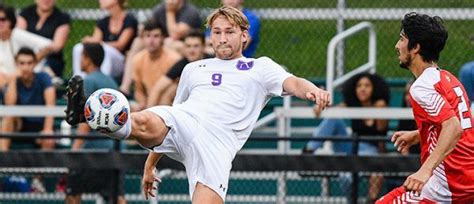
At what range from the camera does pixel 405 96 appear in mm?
12922

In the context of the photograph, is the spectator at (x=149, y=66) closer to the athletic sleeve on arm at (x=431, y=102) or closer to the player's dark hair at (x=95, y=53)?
the player's dark hair at (x=95, y=53)

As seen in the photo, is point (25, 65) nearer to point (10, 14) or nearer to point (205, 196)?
point (10, 14)

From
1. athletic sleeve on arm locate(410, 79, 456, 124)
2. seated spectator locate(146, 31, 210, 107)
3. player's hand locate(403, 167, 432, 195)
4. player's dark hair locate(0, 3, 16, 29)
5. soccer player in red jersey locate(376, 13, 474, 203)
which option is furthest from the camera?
player's dark hair locate(0, 3, 16, 29)

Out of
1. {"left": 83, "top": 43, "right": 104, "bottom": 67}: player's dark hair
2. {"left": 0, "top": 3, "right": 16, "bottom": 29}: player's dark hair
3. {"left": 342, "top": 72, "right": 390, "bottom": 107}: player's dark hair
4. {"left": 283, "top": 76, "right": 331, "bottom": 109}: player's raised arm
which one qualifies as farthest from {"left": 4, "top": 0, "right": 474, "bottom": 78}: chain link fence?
{"left": 283, "top": 76, "right": 331, "bottom": 109}: player's raised arm

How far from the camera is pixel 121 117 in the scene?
8.23m

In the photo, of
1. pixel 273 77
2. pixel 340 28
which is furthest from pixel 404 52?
pixel 340 28

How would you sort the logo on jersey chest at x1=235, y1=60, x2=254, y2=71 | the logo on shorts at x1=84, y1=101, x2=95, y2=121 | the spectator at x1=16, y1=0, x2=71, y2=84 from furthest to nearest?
1. the spectator at x1=16, y1=0, x2=71, y2=84
2. the logo on jersey chest at x1=235, y1=60, x2=254, y2=71
3. the logo on shorts at x1=84, y1=101, x2=95, y2=121

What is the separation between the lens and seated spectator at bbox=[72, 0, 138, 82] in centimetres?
1363

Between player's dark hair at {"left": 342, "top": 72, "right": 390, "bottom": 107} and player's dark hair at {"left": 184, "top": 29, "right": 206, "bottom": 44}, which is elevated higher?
player's dark hair at {"left": 184, "top": 29, "right": 206, "bottom": 44}

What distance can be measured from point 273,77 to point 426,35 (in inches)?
51.5

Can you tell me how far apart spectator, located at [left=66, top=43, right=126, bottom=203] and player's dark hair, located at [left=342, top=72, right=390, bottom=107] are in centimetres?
213

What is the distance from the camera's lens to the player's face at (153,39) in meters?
13.1

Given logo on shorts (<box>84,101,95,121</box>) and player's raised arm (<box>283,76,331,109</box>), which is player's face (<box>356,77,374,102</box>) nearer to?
player's raised arm (<box>283,76,331,109</box>)

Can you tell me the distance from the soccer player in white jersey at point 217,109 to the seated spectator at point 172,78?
12.4 ft
